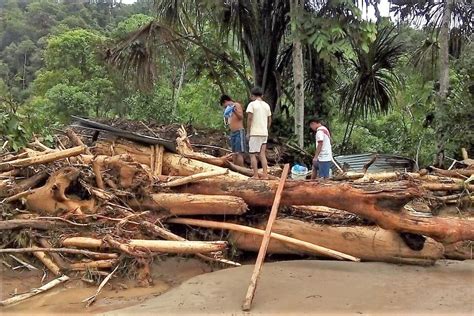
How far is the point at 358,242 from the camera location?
5730mm

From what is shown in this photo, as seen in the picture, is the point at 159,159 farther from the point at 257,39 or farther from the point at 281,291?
the point at 257,39

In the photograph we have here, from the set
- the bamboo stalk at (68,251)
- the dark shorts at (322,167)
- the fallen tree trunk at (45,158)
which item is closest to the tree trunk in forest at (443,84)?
the dark shorts at (322,167)

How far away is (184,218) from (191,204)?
0.22 m

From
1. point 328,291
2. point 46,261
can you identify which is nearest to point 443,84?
point 328,291

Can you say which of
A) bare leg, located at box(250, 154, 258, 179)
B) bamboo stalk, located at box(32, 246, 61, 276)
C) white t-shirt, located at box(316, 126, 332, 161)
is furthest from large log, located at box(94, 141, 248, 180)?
bamboo stalk, located at box(32, 246, 61, 276)

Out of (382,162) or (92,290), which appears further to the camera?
(382,162)

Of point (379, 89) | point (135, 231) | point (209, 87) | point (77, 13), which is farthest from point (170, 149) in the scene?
point (77, 13)

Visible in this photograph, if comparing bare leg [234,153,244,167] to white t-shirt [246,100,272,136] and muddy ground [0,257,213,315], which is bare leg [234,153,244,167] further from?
muddy ground [0,257,213,315]

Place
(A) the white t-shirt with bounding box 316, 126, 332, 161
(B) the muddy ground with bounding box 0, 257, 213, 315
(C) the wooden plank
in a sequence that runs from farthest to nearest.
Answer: (A) the white t-shirt with bounding box 316, 126, 332, 161, (C) the wooden plank, (B) the muddy ground with bounding box 0, 257, 213, 315

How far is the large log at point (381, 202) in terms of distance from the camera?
212 inches

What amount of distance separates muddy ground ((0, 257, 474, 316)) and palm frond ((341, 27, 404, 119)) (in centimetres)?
750

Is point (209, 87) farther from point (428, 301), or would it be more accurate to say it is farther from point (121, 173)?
point (428, 301)

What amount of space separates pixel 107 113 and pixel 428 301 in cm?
1935

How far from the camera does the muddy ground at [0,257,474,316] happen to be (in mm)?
4438
